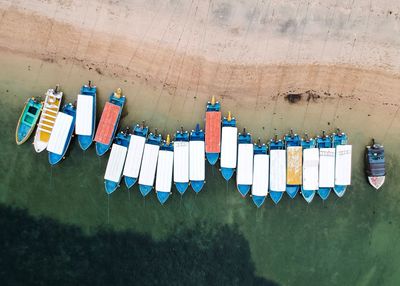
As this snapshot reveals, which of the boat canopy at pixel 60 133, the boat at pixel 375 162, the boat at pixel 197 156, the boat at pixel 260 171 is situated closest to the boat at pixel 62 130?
the boat canopy at pixel 60 133

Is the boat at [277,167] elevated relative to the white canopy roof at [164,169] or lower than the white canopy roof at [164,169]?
elevated

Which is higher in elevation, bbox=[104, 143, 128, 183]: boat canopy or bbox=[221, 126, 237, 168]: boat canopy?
bbox=[221, 126, 237, 168]: boat canopy

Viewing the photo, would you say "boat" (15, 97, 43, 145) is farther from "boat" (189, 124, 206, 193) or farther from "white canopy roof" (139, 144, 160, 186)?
"boat" (189, 124, 206, 193)

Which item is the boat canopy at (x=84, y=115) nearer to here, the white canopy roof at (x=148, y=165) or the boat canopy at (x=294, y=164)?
the white canopy roof at (x=148, y=165)

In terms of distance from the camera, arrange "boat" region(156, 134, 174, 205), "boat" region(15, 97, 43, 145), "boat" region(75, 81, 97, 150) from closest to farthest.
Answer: "boat" region(75, 81, 97, 150) < "boat" region(15, 97, 43, 145) < "boat" region(156, 134, 174, 205)

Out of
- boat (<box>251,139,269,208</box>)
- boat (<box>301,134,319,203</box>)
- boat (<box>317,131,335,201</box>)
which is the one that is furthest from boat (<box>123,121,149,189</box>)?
boat (<box>317,131,335,201</box>)

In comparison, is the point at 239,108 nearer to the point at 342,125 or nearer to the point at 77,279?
the point at 342,125
